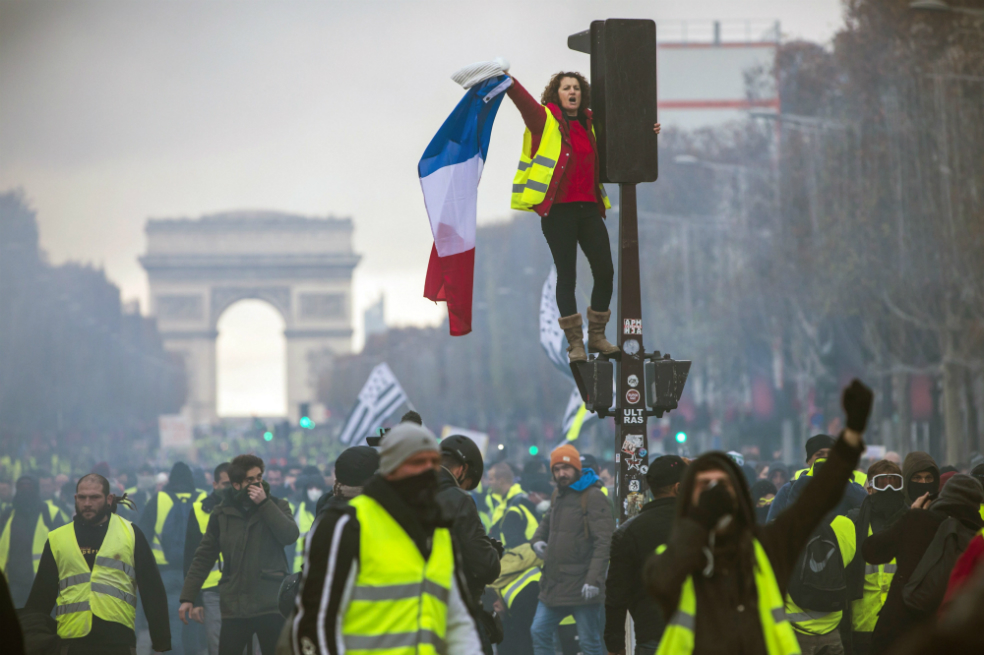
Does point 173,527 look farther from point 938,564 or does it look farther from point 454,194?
point 938,564

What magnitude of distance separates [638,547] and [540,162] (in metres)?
2.39

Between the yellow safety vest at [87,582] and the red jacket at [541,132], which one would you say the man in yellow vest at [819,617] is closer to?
the red jacket at [541,132]

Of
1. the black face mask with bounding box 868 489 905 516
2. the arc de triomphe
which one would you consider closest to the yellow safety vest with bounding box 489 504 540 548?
the black face mask with bounding box 868 489 905 516

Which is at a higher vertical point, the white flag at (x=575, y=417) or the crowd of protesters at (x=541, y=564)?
the white flag at (x=575, y=417)

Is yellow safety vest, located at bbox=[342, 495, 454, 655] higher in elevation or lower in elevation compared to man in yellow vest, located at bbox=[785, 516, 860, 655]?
higher

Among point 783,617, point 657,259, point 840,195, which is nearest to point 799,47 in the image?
point 840,195

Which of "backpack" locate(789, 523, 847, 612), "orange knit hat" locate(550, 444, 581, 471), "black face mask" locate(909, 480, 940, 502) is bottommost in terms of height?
"backpack" locate(789, 523, 847, 612)

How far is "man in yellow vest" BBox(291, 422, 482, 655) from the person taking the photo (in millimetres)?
4461

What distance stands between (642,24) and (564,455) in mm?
3146

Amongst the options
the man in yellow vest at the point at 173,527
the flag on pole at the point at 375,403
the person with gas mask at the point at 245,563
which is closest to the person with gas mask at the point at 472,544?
the person with gas mask at the point at 245,563

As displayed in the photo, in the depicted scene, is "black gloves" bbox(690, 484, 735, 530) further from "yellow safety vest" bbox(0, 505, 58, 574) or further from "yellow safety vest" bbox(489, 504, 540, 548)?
"yellow safety vest" bbox(0, 505, 58, 574)

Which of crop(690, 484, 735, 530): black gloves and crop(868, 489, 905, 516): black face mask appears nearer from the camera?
crop(690, 484, 735, 530): black gloves

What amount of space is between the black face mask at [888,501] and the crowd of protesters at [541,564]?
13 mm

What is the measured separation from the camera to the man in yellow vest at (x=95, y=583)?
8117 mm
